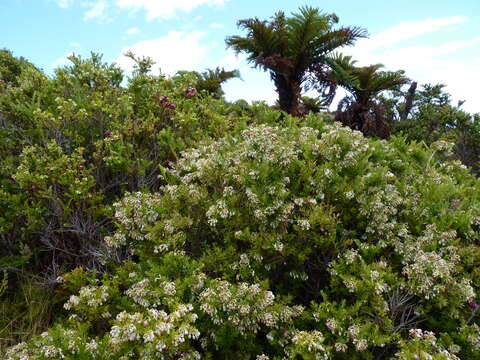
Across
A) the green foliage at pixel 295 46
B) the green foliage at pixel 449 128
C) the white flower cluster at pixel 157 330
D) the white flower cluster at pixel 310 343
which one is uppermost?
the green foliage at pixel 295 46

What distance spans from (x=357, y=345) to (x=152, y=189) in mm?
3359

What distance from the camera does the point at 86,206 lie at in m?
5.16

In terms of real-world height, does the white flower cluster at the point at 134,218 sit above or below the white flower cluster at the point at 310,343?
above

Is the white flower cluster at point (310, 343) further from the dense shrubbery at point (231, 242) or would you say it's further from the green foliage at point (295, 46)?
the green foliage at point (295, 46)

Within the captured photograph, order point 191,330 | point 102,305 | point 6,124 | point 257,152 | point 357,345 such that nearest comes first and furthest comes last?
point 191,330 < point 357,345 < point 102,305 < point 257,152 < point 6,124

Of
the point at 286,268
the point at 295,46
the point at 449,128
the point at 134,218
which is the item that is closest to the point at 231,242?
the point at 286,268

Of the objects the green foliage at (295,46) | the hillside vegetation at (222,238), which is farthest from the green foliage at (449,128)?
the hillside vegetation at (222,238)

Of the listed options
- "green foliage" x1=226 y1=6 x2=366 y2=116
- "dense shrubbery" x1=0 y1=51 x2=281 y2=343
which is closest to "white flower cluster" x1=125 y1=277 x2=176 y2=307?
"dense shrubbery" x1=0 y1=51 x2=281 y2=343

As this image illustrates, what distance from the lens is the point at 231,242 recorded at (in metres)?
3.73

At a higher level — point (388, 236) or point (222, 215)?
point (222, 215)

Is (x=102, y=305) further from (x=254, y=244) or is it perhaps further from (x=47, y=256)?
(x=47, y=256)

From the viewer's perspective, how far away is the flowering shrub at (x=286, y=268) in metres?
3.04

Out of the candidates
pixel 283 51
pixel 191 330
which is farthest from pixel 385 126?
pixel 191 330

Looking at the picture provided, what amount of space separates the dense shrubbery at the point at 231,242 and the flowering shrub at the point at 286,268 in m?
0.02
